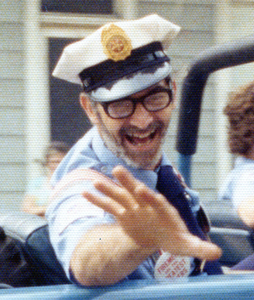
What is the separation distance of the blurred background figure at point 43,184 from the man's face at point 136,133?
0.37 meters

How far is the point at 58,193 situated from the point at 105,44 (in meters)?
0.38

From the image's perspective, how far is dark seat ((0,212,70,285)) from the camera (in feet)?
3.93

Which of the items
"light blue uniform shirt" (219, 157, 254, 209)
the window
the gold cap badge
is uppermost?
the window

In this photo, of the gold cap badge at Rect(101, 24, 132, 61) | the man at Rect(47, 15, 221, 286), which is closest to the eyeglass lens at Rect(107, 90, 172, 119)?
the man at Rect(47, 15, 221, 286)

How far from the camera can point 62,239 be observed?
103 centimetres

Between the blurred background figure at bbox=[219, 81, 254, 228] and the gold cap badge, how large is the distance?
488 mm

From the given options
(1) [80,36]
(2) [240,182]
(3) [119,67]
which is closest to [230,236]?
(2) [240,182]

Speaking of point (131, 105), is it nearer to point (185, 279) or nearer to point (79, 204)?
point (79, 204)

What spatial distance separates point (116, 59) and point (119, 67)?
2 centimetres

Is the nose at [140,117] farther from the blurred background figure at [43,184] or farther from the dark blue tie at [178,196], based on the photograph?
the blurred background figure at [43,184]

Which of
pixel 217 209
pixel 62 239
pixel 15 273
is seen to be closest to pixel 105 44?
pixel 62 239

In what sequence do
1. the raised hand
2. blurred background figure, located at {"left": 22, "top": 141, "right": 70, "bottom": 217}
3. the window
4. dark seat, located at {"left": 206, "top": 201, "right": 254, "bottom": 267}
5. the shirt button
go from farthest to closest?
1. the window
2. dark seat, located at {"left": 206, "top": 201, "right": 254, "bottom": 267}
3. blurred background figure, located at {"left": 22, "top": 141, "right": 70, "bottom": 217}
4. the shirt button
5. the raised hand

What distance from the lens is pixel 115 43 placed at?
48.6 inches

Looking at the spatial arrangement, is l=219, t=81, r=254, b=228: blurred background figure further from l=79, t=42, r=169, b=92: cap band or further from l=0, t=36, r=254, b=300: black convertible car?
l=79, t=42, r=169, b=92: cap band
